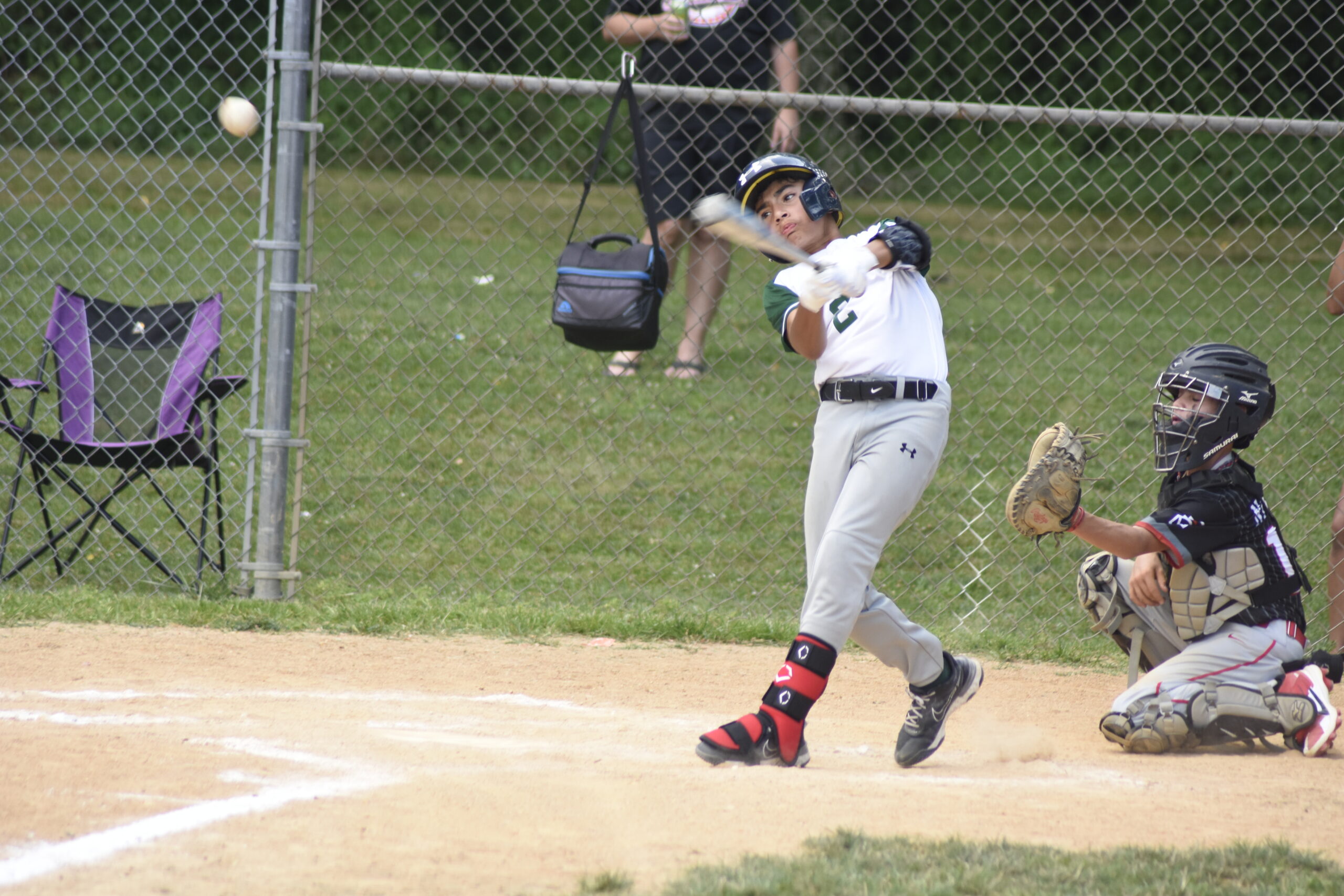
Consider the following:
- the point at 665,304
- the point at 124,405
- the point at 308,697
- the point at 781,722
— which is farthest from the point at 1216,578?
the point at 665,304

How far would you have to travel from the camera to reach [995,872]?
249 centimetres

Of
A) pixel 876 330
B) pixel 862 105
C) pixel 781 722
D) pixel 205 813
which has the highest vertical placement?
pixel 862 105

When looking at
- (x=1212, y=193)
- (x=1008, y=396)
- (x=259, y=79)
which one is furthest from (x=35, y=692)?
(x=259, y=79)

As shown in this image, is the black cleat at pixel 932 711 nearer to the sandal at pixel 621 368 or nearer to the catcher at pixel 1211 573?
the catcher at pixel 1211 573

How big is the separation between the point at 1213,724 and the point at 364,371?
5690mm

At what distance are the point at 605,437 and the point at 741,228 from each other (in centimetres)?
432

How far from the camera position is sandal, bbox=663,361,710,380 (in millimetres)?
7281

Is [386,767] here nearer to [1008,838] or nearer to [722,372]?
[1008,838]

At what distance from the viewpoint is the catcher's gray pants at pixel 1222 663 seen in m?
3.61

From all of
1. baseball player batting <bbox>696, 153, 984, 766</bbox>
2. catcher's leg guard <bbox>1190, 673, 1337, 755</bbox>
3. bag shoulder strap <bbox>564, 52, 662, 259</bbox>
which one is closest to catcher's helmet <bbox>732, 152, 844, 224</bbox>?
baseball player batting <bbox>696, 153, 984, 766</bbox>

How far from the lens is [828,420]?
135 inches

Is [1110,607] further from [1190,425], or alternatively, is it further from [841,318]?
[841,318]

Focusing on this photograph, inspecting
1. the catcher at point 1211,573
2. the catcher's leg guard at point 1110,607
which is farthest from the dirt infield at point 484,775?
the catcher's leg guard at point 1110,607

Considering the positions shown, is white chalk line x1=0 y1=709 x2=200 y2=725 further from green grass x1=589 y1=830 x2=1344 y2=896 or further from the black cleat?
the black cleat
